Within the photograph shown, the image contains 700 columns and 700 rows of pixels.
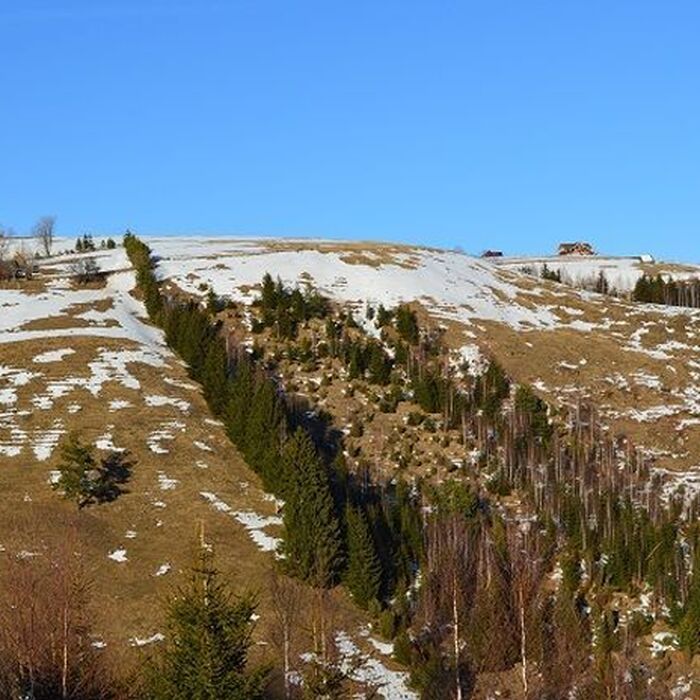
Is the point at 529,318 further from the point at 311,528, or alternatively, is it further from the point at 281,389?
the point at 311,528

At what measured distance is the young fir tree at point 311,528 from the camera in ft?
147

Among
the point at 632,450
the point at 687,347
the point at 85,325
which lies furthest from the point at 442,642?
the point at 687,347

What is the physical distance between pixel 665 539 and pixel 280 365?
1174 inches

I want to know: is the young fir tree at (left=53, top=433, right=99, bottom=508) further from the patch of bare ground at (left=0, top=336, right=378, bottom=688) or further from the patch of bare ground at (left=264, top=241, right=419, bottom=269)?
the patch of bare ground at (left=264, top=241, right=419, bottom=269)

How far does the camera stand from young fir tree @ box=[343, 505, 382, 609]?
146 feet

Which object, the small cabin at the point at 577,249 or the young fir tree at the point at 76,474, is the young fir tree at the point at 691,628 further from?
the small cabin at the point at 577,249

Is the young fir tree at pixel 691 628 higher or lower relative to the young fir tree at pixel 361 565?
lower

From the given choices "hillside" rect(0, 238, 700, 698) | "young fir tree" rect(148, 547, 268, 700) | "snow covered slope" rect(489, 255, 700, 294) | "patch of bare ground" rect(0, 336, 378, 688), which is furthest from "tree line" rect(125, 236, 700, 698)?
"snow covered slope" rect(489, 255, 700, 294)

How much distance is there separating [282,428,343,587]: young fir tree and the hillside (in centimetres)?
111

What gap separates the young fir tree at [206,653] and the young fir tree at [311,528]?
1860 centimetres

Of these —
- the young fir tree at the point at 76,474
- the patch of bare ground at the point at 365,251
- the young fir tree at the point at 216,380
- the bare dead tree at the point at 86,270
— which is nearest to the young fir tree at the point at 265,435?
the young fir tree at the point at 216,380

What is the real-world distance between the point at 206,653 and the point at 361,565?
71.2 feet

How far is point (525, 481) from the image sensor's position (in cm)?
5928

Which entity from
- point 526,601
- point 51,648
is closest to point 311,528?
point 526,601
